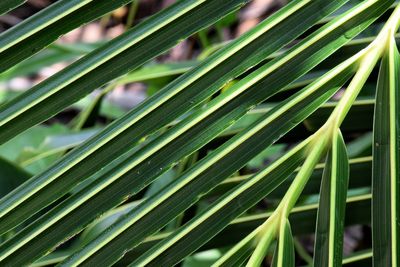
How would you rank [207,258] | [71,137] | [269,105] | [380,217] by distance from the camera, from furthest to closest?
1. [207,258]
2. [71,137]
3. [269,105]
4. [380,217]

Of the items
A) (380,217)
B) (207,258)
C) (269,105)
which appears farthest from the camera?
(207,258)

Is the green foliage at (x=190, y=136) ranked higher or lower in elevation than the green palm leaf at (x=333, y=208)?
higher

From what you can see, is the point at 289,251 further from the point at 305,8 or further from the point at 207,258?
the point at 207,258

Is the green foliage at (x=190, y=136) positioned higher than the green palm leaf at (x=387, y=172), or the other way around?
the green foliage at (x=190, y=136)

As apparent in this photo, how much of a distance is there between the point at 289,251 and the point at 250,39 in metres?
0.16

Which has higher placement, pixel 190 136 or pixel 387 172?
pixel 190 136

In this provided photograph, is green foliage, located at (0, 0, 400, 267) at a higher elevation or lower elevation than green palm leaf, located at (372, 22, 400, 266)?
higher

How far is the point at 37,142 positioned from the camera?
1.49 meters

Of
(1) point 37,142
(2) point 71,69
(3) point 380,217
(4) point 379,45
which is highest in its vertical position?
(1) point 37,142

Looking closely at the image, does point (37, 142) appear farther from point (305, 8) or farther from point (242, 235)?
point (305, 8)

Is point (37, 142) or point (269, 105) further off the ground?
point (37, 142)

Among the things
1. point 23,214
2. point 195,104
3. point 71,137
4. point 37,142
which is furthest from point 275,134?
point 37,142

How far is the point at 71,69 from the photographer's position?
1.59 ft

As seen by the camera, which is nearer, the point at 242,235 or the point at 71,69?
the point at 71,69
